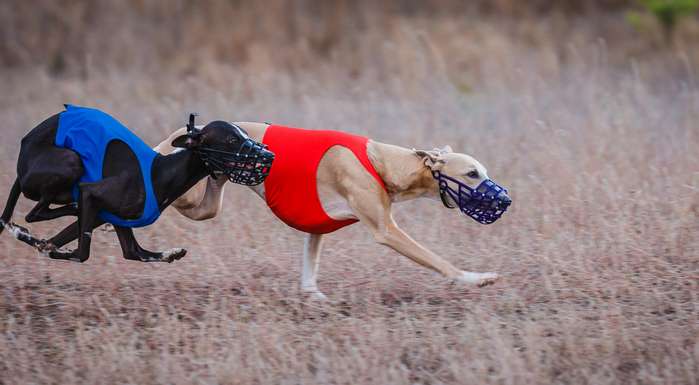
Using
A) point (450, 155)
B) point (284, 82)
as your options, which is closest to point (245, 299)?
point (450, 155)

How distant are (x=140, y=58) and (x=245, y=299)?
10.2m

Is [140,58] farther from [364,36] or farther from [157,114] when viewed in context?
[157,114]

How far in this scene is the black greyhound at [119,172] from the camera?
493 cm

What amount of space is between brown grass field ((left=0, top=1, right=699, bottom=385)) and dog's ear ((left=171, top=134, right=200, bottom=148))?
0.96m

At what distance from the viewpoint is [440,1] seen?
17.6m

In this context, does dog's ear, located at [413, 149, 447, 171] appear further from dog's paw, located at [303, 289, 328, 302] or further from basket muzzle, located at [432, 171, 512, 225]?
dog's paw, located at [303, 289, 328, 302]

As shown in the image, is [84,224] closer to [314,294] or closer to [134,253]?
[134,253]

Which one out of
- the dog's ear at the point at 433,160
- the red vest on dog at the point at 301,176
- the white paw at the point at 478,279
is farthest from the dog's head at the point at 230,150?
the white paw at the point at 478,279

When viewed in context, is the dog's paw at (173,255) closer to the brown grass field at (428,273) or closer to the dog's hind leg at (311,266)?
the brown grass field at (428,273)

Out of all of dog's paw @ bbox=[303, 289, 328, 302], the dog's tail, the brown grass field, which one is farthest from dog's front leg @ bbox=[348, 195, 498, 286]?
the dog's tail

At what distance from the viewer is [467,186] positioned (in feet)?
16.7

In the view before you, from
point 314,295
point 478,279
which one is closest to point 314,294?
point 314,295

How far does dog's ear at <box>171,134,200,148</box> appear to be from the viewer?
495 centimetres

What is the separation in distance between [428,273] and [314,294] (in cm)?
85
